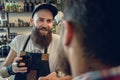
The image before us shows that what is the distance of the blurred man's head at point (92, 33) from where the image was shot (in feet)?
1.91

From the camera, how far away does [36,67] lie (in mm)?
2264

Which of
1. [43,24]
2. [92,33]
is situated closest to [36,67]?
[43,24]

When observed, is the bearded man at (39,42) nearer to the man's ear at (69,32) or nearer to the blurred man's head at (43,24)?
the blurred man's head at (43,24)

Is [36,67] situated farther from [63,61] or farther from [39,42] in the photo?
[63,61]

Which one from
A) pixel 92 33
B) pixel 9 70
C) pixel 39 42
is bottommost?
pixel 9 70

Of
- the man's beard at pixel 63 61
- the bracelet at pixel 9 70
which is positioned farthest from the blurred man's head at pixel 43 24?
the man's beard at pixel 63 61

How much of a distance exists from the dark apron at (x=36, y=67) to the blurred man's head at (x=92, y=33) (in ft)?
5.12

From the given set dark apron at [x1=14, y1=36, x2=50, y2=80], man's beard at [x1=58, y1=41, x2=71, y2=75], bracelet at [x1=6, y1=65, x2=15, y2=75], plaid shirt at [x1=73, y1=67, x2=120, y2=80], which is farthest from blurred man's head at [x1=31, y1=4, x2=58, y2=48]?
plaid shirt at [x1=73, y1=67, x2=120, y2=80]

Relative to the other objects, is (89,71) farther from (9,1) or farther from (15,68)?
(9,1)

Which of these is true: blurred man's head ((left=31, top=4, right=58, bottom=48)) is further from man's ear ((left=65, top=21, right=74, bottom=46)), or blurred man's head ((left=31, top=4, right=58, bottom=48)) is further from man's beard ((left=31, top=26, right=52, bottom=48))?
man's ear ((left=65, top=21, right=74, bottom=46))

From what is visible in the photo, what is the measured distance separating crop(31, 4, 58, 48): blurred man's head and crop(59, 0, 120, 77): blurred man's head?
178 cm

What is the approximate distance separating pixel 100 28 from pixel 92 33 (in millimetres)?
26

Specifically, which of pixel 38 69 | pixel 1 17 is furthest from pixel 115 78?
pixel 1 17

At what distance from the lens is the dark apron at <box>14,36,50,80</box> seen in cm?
221
